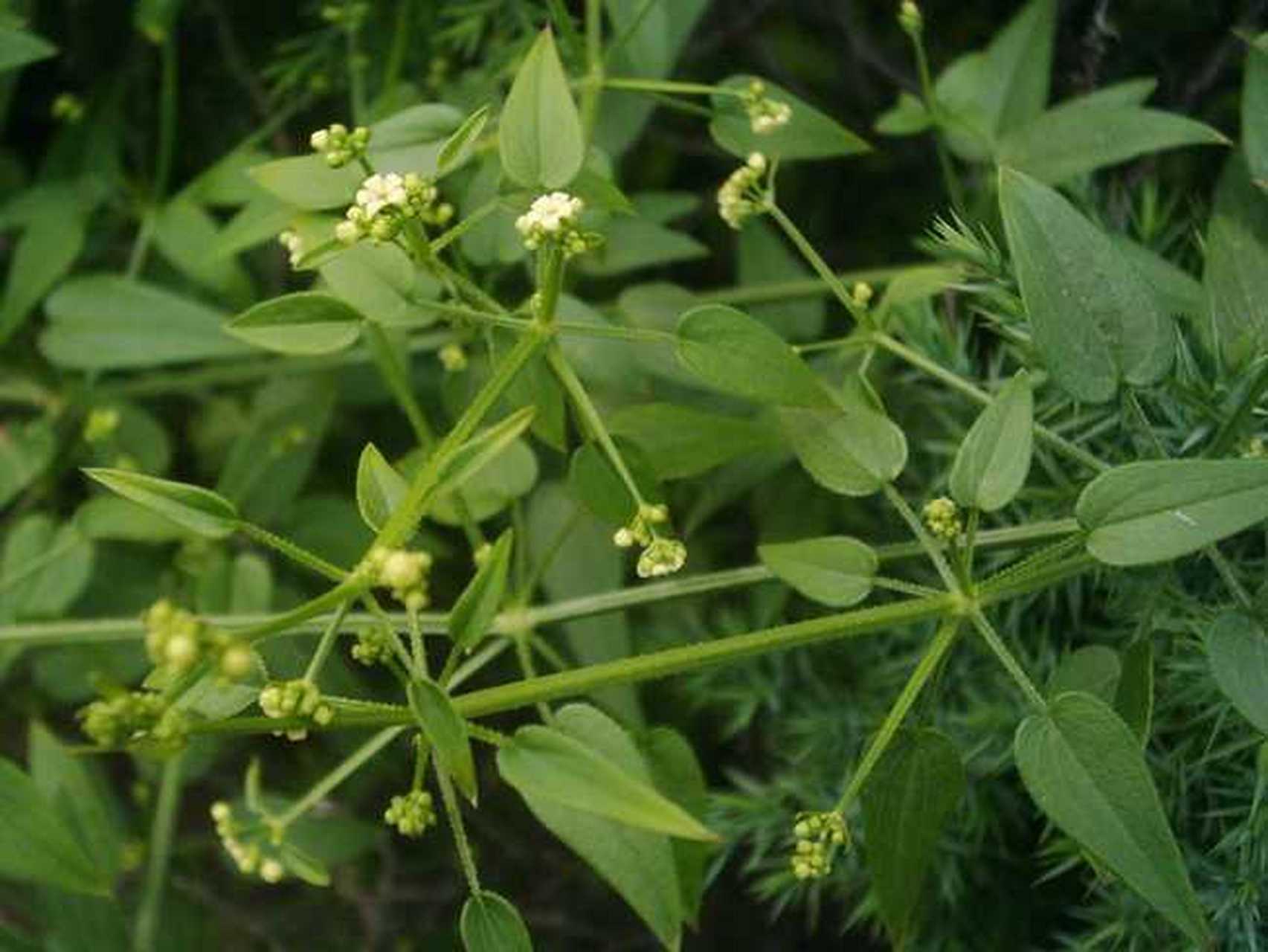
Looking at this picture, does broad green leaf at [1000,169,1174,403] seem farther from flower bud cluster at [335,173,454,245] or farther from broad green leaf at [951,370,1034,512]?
flower bud cluster at [335,173,454,245]

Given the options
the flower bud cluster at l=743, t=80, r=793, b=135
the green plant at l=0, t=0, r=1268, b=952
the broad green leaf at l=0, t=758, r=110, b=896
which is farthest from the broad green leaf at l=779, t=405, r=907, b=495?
the broad green leaf at l=0, t=758, r=110, b=896

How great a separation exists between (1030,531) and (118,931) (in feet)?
2.45

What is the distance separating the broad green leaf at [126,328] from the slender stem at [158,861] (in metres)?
0.32

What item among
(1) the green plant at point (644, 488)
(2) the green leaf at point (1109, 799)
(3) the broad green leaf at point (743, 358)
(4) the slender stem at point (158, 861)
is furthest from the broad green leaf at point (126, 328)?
(2) the green leaf at point (1109, 799)

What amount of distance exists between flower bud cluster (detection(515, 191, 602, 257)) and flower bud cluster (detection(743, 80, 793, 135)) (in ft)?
0.83

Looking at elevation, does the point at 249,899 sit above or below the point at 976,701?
below

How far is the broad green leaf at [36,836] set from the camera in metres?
1.08

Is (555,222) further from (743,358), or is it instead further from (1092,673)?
(1092,673)

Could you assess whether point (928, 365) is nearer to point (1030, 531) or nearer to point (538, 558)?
point (1030, 531)

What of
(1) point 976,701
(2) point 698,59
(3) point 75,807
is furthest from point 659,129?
(3) point 75,807

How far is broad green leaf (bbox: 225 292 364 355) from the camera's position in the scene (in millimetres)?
980

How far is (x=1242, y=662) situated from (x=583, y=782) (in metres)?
0.34

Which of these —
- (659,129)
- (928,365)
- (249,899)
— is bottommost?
(249,899)

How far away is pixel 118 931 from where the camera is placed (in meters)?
1.31
